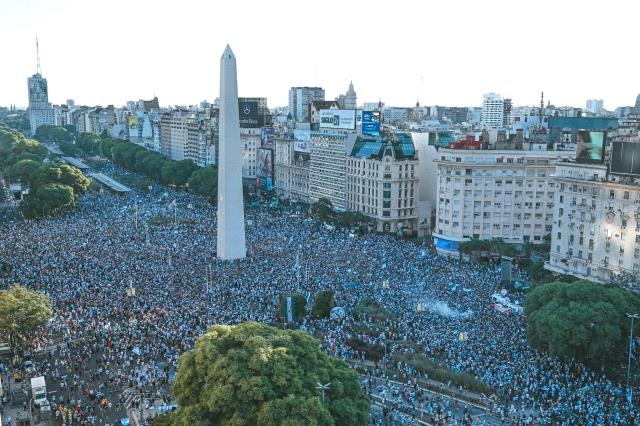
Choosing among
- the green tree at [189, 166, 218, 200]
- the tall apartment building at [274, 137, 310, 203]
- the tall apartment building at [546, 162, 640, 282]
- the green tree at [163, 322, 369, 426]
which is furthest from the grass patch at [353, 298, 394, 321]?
the tall apartment building at [274, 137, 310, 203]

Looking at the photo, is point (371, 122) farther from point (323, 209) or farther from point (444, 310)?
point (444, 310)

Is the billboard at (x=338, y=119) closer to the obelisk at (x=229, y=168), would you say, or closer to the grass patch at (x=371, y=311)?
the obelisk at (x=229, y=168)

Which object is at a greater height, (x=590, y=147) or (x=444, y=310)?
(x=590, y=147)

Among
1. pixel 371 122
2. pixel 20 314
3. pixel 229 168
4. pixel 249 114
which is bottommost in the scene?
pixel 20 314

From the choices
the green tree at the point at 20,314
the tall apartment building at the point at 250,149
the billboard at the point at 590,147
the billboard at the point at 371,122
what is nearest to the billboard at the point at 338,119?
the billboard at the point at 371,122

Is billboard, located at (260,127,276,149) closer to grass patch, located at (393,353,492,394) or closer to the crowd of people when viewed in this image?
the crowd of people

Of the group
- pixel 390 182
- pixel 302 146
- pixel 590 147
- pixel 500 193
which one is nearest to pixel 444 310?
pixel 590 147
